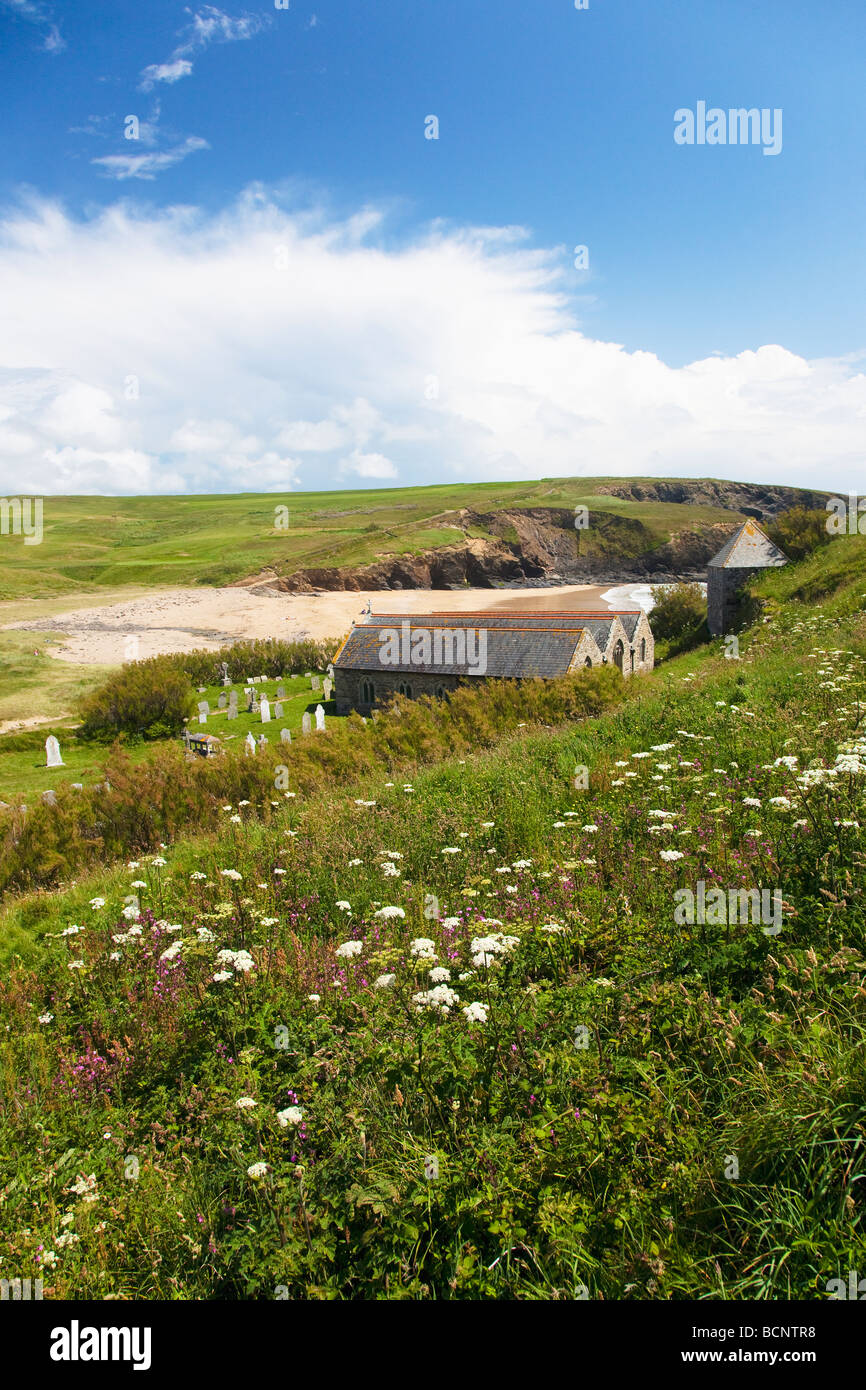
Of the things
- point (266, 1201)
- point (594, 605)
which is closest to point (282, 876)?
point (266, 1201)

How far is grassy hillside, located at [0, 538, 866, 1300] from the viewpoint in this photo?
289cm

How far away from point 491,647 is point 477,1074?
1074 inches

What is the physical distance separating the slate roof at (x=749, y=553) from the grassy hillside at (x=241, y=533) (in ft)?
198

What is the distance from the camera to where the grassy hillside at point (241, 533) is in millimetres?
96812

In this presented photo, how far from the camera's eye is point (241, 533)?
13600 cm

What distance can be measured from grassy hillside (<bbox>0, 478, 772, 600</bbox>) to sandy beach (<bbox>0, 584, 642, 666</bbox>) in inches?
350

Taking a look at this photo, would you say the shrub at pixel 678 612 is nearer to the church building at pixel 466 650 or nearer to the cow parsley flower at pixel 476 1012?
the church building at pixel 466 650

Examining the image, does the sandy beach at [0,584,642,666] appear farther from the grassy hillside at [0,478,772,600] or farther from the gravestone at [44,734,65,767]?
the gravestone at [44,734,65,767]

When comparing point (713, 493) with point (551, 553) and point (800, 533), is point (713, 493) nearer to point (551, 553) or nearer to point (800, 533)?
point (551, 553)

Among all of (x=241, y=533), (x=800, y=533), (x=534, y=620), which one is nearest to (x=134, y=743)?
(x=534, y=620)

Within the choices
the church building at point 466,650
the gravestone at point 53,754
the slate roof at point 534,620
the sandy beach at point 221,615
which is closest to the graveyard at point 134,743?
the gravestone at point 53,754

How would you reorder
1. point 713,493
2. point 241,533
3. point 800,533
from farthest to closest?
point 713,493 < point 241,533 < point 800,533
